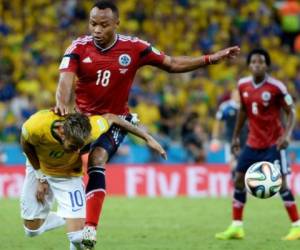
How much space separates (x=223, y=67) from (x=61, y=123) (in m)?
17.2

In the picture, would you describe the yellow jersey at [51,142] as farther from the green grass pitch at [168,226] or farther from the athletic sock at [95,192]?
the green grass pitch at [168,226]

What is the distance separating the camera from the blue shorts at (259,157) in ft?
38.8

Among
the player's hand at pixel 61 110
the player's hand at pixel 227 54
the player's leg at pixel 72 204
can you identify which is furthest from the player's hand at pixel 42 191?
the player's hand at pixel 227 54

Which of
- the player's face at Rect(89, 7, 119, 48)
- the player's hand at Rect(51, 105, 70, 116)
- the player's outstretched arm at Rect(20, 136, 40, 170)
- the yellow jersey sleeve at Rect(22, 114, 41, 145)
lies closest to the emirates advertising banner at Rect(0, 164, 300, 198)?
the player's face at Rect(89, 7, 119, 48)

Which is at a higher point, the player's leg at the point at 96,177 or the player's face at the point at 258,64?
the player's face at the point at 258,64

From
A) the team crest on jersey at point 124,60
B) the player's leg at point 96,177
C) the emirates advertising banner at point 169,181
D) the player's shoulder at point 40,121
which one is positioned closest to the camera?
the player's shoulder at point 40,121

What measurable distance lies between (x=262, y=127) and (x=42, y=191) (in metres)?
3.55

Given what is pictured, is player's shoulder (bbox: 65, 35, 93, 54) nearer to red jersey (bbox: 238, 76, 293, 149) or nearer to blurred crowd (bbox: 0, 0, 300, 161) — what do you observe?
red jersey (bbox: 238, 76, 293, 149)

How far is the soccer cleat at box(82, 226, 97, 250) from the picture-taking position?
8750 millimetres

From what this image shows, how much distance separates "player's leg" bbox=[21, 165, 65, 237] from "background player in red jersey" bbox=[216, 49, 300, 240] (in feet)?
9.03

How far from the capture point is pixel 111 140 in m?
9.50

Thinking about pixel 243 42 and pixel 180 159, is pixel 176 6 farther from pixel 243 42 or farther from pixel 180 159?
pixel 180 159

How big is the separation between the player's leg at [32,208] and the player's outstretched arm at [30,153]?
0.75 ft

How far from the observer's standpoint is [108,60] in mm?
9641
